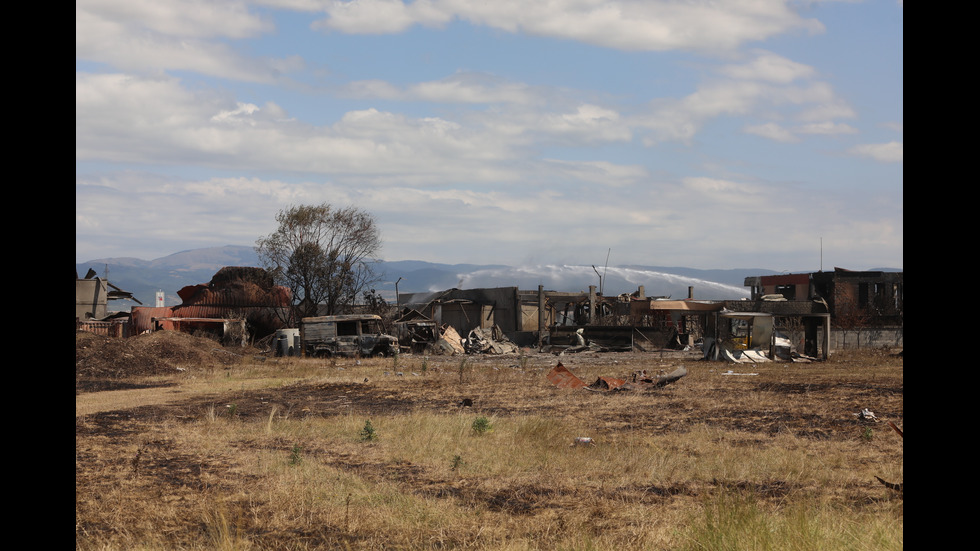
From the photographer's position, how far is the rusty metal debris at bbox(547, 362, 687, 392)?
18.4m

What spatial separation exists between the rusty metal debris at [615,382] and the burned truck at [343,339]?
11495mm

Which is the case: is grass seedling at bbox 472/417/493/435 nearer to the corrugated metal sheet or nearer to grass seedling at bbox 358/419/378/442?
grass seedling at bbox 358/419/378/442

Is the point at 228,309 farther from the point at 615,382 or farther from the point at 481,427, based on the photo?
the point at 481,427

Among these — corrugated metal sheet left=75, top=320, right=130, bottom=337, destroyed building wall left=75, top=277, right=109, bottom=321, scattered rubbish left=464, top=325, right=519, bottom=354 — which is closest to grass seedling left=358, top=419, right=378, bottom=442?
scattered rubbish left=464, top=325, right=519, bottom=354

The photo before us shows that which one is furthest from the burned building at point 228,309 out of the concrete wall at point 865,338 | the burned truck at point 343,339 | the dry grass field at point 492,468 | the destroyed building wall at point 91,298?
the concrete wall at point 865,338

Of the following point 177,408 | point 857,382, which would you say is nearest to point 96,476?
point 177,408

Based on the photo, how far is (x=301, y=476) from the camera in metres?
8.34

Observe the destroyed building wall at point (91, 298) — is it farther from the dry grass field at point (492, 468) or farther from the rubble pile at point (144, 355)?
the dry grass field at point (492, 468)

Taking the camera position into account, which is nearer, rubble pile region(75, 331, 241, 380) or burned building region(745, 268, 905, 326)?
rubble pile region(75, 331, 241, 380)

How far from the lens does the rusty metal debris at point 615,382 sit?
60.4 ft

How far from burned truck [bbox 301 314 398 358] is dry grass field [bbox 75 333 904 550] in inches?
415

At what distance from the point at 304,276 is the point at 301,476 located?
38481 mm
